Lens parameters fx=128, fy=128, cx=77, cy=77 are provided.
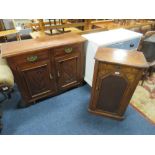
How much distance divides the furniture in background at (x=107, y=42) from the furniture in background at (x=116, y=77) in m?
0.24

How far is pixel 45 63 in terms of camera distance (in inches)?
58.1

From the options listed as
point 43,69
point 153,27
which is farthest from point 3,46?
point 153,27

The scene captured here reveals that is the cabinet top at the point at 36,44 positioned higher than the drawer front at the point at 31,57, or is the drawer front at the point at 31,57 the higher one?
the cabinet top at the point at 36,44

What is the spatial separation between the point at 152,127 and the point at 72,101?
103cm

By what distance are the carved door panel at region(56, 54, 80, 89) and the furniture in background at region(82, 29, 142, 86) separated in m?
0.16

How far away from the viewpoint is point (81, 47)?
1616mm

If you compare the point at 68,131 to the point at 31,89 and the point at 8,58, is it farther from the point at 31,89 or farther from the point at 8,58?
the point at 8,58

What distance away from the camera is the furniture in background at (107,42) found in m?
1.56

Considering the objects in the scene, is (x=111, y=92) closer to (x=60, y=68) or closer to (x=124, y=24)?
(x=60, y=68)

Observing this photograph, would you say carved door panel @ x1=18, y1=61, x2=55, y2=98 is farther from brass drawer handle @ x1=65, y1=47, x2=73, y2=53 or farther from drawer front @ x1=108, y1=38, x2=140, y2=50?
drawer front @ x1=108, y1=38, x2=140, y2=50

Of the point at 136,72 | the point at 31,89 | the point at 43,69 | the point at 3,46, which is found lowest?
the point at 31,89

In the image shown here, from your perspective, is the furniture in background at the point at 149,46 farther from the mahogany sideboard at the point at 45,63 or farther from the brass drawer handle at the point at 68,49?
the brass drawer handle at the point at 68,49

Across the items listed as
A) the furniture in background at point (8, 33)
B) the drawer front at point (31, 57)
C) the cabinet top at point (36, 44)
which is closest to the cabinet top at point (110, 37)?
the cabinet top at point (36, 44)

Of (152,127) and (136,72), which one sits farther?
(152,127)
